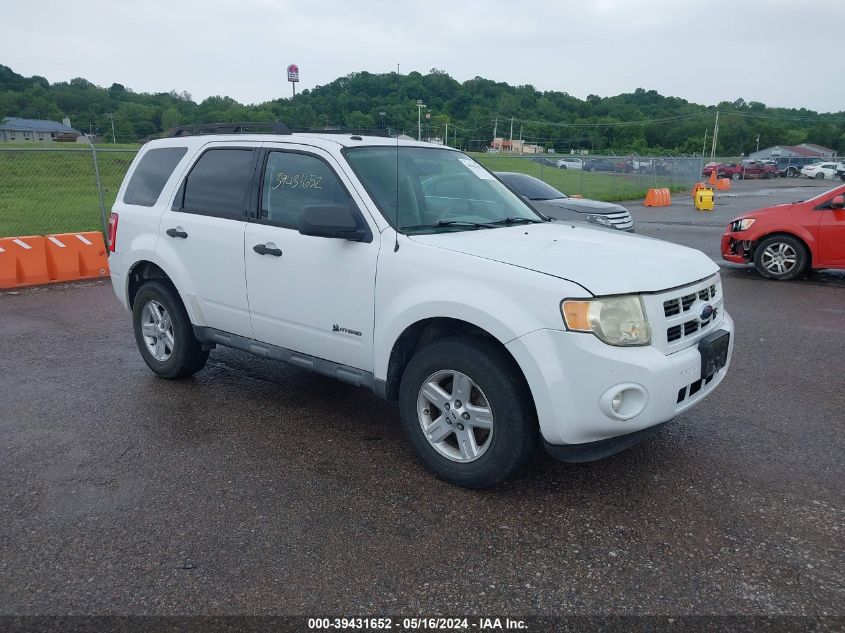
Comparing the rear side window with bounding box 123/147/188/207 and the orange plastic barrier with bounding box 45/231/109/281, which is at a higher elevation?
the rear side window with bounding box 123/147/188/207

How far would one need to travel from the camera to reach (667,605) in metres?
2.76

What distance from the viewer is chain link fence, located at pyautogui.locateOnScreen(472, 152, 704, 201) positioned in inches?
1035

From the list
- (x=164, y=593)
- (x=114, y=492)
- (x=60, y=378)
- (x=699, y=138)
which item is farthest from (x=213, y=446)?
(x=699, y=138)

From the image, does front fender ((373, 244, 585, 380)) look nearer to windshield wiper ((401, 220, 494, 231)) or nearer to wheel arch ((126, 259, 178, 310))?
windshield wiper ((401, 220, 494, 231))

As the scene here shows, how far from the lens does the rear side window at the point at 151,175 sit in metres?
5.45

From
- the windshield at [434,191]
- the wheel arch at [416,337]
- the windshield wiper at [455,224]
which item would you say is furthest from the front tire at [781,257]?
the wheel arch at [416,337]

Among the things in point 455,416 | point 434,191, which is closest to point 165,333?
point 434,191

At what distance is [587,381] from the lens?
3.20 metres

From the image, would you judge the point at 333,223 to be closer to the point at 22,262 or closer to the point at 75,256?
the point at 22,262

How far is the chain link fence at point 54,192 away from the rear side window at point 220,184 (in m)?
8.66

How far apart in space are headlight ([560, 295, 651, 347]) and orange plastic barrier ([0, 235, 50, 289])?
8912mm

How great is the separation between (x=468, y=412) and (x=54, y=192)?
1728 centimetres

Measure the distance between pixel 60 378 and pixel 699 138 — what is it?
349 ft

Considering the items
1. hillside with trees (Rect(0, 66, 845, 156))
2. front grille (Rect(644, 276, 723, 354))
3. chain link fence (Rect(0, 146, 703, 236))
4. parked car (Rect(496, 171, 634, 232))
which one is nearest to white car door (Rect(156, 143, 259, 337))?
hillside with trees (Rect(0, 66, 845, 156))
